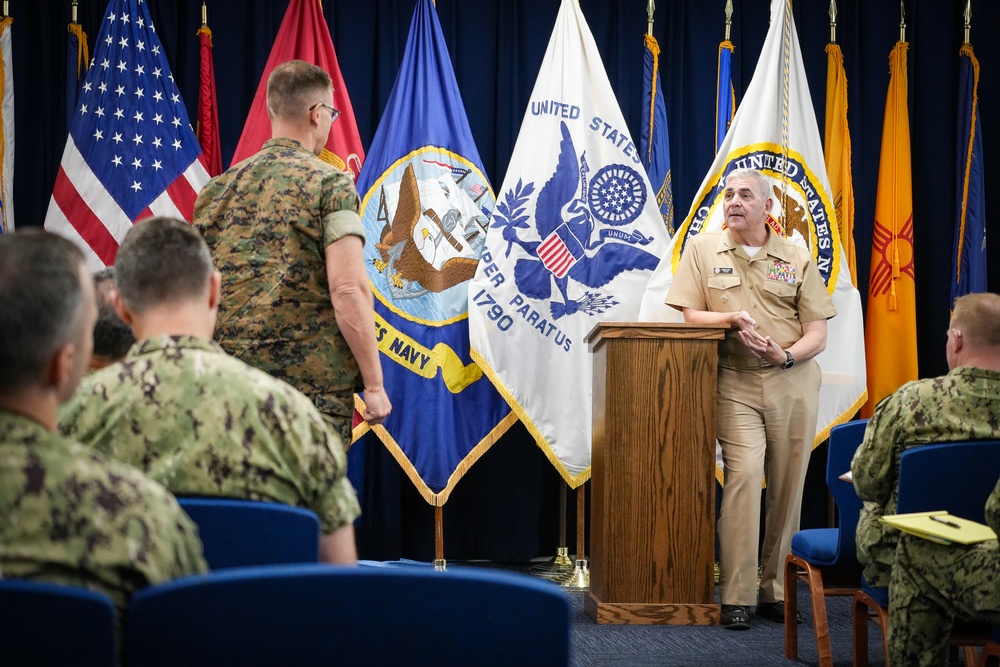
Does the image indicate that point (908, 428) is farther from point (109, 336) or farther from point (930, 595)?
point (109, 336)

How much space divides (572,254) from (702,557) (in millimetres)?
1782

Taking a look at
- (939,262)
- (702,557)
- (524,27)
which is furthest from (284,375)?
(939,262)

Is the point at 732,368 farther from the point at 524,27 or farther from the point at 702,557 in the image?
the point at 524,27

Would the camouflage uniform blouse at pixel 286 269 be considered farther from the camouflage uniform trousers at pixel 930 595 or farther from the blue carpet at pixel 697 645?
the camouflage uniform trousers at pixel 930 595

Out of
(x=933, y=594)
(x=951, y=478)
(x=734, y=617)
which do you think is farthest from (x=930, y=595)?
(x=734, y=617)

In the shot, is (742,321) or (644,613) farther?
(742,321)

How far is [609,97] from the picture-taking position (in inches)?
215

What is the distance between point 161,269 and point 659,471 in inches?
102

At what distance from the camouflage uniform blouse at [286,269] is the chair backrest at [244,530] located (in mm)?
1584

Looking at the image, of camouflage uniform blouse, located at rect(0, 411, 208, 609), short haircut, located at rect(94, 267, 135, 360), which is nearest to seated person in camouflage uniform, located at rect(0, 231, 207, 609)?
camouflage uniform blouse, located at rect(0, 411, 208, 609)

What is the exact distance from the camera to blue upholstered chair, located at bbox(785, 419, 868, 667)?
11.2 feet

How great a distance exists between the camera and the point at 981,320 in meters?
2.72

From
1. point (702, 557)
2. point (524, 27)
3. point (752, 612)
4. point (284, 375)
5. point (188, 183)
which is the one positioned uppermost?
point (524, 27)

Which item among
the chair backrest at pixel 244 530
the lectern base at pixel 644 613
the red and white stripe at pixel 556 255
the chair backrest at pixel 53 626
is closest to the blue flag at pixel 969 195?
the red and white stripe at pixel 556 255
